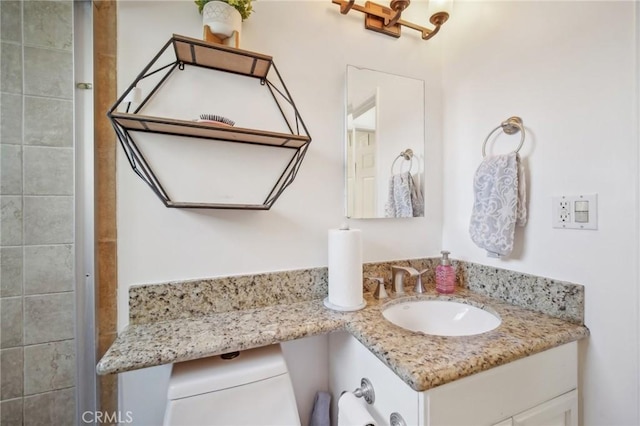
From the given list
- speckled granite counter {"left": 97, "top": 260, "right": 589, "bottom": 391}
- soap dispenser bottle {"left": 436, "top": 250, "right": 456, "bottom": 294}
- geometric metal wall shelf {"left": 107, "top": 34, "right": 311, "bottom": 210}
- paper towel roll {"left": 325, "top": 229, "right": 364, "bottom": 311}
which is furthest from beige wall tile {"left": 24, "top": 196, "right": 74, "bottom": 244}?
soap dispenser bottle {"left": 436, "top": 250, "right": 456, "bottom": 294}

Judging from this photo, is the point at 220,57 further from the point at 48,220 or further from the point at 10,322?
the point at 10,322

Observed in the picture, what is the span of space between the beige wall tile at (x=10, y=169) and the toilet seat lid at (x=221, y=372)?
0.73 metres

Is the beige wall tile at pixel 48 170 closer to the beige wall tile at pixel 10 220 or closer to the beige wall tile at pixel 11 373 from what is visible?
the beige wall tile at pixel 10 220

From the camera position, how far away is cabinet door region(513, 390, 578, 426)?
68 cm

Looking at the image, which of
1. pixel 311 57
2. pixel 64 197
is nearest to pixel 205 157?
pixel 64 197

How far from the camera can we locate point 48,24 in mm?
804

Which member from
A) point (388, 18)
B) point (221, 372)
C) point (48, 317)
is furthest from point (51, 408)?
point (388, 18)

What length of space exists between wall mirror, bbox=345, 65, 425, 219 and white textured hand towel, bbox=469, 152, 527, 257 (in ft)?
0.91

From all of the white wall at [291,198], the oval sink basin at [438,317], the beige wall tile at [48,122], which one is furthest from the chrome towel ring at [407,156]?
the beige wall tile at [48,122]

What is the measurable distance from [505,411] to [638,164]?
74 centimetres

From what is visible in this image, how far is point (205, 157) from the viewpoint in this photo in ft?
3.05

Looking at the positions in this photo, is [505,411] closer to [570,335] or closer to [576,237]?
[570,335]

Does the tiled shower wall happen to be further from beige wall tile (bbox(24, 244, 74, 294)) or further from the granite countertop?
the granite countertop

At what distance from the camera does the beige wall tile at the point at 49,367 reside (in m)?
0.78
